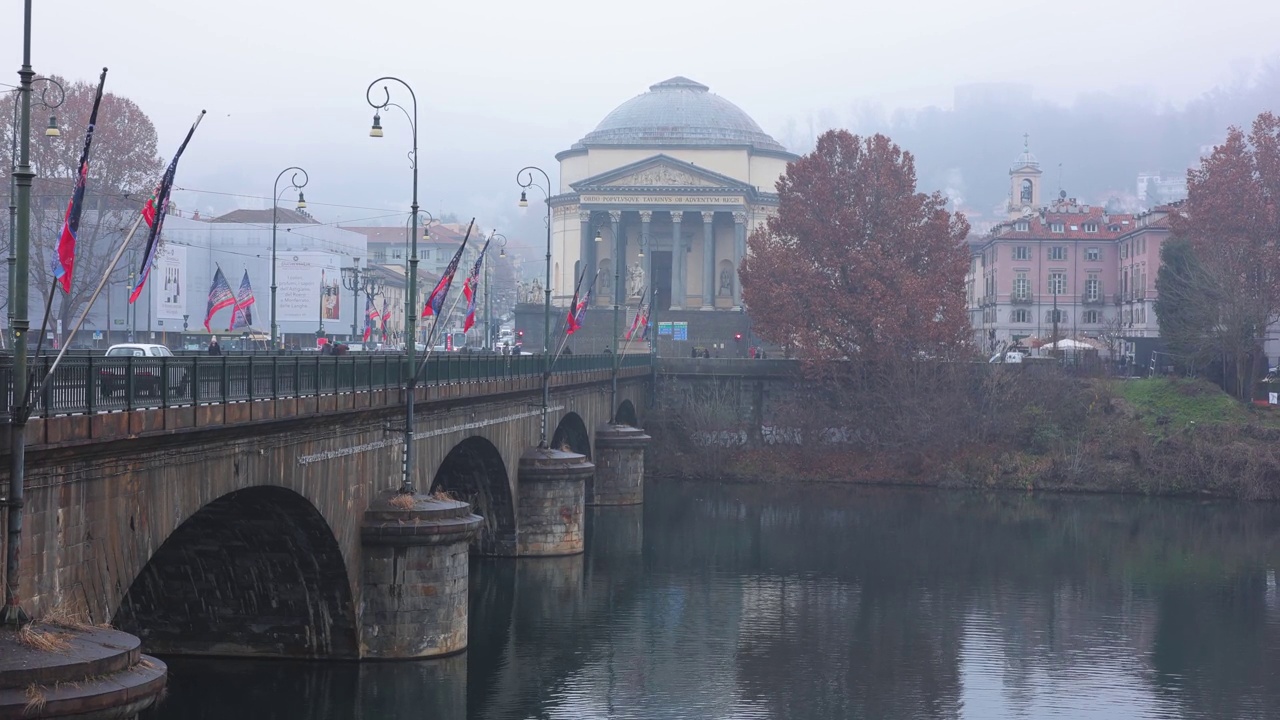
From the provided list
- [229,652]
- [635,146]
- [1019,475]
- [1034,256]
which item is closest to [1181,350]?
[1019,475]

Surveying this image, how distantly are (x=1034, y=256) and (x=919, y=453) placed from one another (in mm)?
54779

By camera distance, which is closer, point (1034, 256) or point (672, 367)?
point (672, 367)

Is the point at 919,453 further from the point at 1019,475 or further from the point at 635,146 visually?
the point at 635,146

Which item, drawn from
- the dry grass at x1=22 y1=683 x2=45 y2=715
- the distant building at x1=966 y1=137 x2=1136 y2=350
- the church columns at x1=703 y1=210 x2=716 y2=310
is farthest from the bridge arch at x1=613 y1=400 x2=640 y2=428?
the dry grass at x1=22 y1=683 x2=45 y2=715

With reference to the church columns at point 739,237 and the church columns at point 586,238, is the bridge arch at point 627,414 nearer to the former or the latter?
the church columns at point 586,238

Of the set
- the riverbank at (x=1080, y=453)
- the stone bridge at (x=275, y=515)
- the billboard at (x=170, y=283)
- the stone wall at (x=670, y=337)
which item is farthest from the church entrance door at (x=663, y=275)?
the stone bridge at (x=275, y=515)

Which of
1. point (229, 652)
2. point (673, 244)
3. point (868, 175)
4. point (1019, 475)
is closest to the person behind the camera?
point (229, 652)

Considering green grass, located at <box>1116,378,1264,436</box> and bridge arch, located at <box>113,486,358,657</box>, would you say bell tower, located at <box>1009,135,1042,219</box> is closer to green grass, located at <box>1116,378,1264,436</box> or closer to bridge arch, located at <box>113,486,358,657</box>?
green grass, located at <box>1116,378,1264,436</box>

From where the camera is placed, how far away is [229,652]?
101 feet

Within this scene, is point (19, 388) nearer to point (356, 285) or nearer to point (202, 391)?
point (202, 391)

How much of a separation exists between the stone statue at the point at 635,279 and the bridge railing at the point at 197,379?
254ft

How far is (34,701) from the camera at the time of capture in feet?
47.4

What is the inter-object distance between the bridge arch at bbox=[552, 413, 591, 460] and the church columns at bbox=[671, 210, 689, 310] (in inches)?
2158

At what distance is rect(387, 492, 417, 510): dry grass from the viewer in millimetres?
31381
